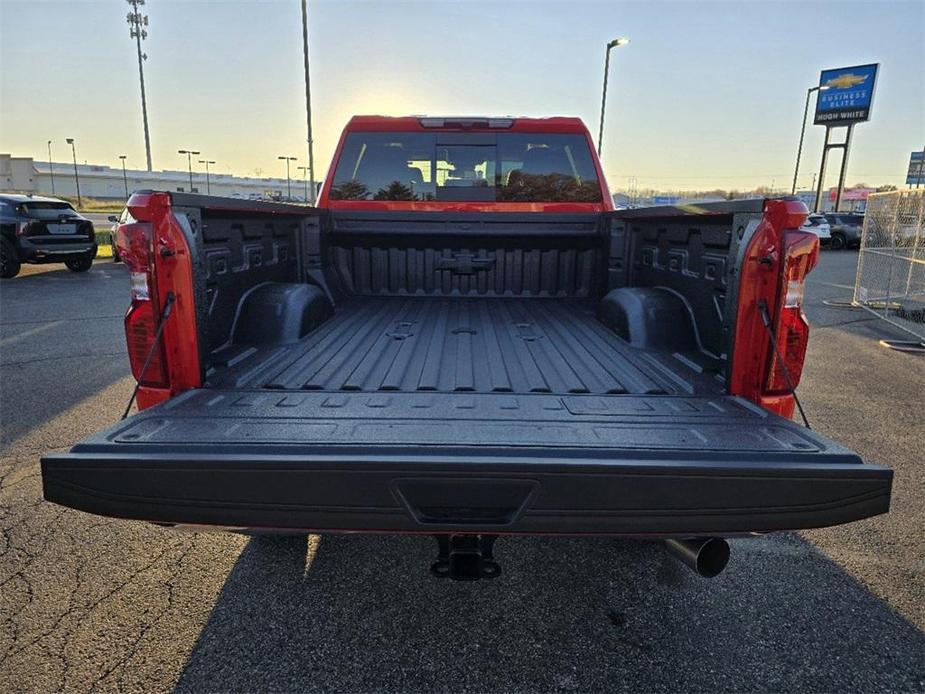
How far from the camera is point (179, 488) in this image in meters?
1.71

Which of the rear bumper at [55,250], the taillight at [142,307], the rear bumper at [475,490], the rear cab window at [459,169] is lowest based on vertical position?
the rear bumper at [55,250]

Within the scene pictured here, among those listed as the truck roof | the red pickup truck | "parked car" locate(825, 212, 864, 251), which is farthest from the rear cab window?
"parked car" locate(825, 212, 864, 251)

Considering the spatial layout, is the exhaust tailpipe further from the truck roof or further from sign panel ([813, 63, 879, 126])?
sign panel ([813, 63, 879, 126])

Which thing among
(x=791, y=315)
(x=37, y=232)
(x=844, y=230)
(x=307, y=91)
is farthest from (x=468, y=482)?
(x=844, y=230)

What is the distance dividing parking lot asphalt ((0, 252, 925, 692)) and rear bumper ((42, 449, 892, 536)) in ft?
2.84

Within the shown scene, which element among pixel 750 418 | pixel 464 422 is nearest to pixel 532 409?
pixel 464 422

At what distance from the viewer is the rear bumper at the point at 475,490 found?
5.53 ft

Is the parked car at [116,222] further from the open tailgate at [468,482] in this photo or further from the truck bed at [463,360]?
the open tailgate at [468,482]

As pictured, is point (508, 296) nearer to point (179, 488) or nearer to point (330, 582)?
point (330, 582)

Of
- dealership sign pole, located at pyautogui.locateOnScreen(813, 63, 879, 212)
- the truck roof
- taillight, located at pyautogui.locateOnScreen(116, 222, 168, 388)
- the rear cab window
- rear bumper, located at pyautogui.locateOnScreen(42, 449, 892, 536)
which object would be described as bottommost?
rear bumper, located at pyautogui.locateOnScreen(42, 449, 892, 536)

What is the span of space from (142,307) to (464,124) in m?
2.97

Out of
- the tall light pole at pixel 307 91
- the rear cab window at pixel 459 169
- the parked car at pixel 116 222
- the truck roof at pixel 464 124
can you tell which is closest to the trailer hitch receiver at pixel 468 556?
the parked car at pixel 116 222

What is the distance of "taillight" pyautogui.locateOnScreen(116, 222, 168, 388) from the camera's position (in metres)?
2.15

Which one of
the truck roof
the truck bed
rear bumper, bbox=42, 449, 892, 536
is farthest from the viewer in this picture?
the truck roof
